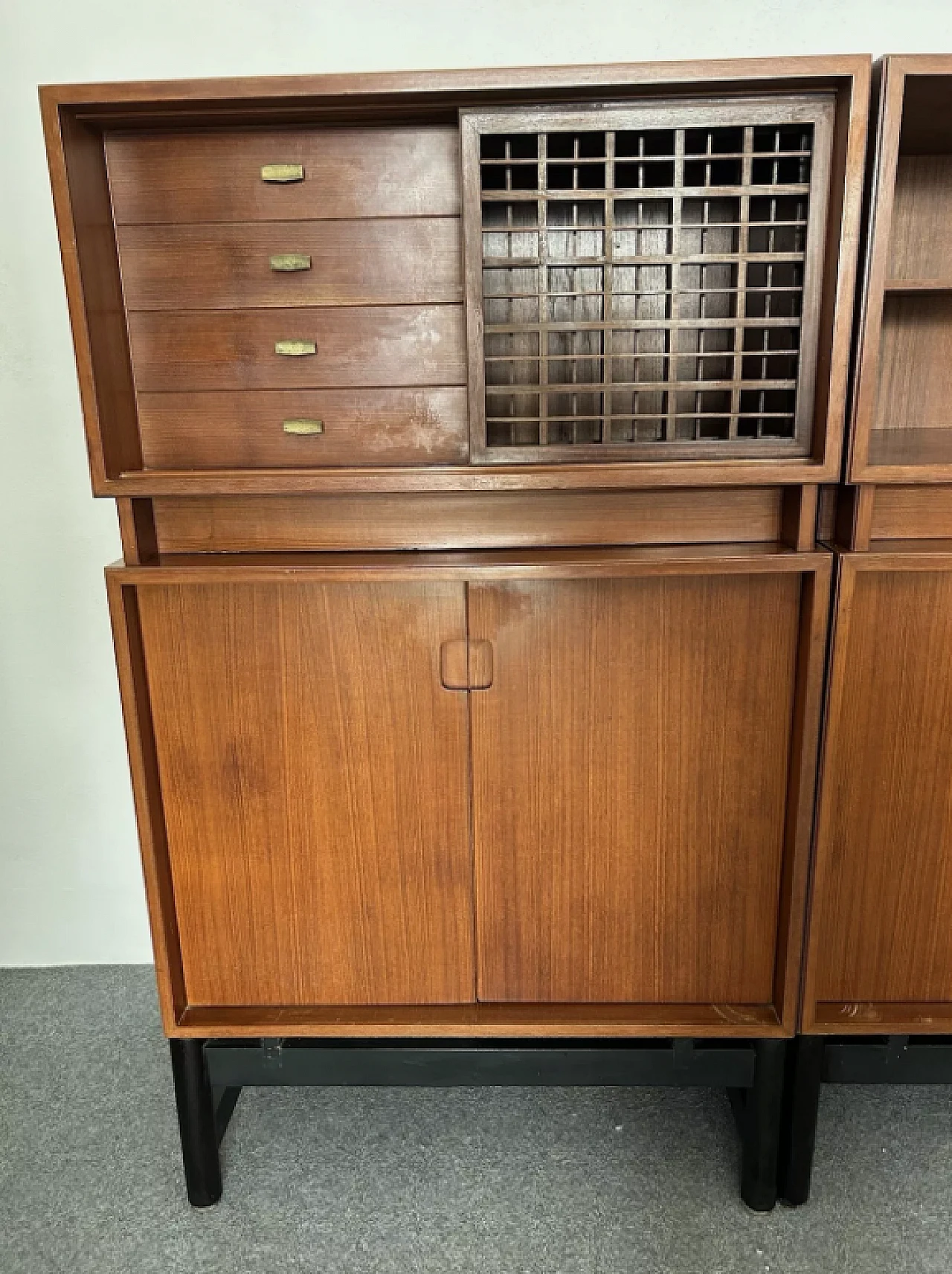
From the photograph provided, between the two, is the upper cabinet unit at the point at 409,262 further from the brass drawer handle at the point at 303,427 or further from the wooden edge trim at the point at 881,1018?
the wooden edge trim at the point at 881,1018

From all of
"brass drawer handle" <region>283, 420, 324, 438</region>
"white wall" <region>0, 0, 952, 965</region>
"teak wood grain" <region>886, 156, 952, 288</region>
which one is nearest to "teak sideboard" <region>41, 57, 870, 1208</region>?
"brass drawer handle" <region>283, 420, 324, 438</region>

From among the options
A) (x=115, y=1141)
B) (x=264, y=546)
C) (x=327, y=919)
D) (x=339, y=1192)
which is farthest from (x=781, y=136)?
(x=115, y=1141)

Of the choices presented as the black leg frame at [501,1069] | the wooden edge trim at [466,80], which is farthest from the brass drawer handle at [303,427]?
the black leg frame at [501,1069]

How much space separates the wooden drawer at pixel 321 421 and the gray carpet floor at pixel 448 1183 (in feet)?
3.87

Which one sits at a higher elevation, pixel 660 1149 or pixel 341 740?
pixel 341 740

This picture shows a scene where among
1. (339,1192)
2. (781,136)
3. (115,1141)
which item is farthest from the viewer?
(115,1141)

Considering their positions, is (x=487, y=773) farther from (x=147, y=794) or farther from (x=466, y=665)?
(x=147, y=794)

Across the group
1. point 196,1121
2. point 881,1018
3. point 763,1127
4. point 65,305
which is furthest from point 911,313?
point 196,1121

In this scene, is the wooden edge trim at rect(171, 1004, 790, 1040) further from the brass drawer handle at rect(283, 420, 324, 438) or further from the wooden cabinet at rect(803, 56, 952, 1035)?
the brass drawer handle at rect(283, 420, 324, 438)

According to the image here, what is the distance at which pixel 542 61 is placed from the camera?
161 centimetres

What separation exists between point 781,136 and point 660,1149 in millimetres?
1591

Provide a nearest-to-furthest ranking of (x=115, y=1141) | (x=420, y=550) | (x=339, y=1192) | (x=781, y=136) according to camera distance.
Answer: (x=781, y=136) < (x=420, y=550) < (x=339, y=1192) < (x=115, y=1141)

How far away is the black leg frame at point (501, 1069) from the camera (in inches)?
57.3

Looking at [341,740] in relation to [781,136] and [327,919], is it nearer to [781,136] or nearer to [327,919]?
[327,919]
